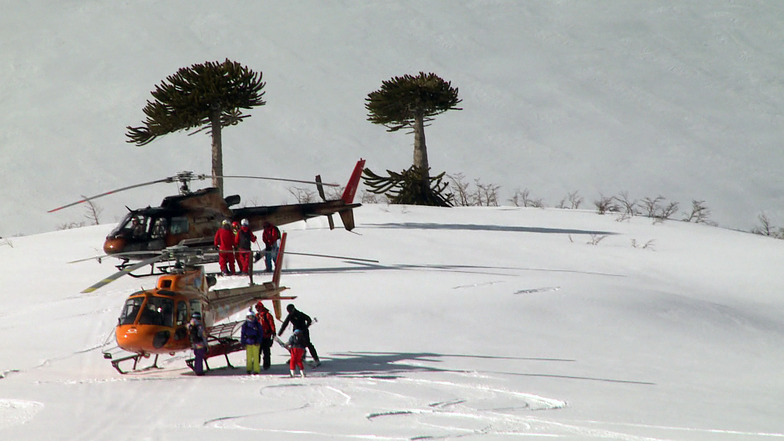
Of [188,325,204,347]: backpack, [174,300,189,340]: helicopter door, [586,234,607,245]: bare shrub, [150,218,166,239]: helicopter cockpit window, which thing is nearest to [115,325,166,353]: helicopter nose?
[174,300,189,340]: helicopter door

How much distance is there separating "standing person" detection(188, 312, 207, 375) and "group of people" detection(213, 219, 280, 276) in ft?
6.48

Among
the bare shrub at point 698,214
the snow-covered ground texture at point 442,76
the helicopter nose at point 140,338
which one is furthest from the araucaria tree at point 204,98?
the snow-covered ground texture at point 442,76

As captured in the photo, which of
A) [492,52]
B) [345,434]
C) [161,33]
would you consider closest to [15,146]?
[161,33]

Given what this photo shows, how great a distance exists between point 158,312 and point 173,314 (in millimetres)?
222

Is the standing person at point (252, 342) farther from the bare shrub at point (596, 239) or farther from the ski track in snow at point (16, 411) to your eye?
the bare shrub at point (596, 239)

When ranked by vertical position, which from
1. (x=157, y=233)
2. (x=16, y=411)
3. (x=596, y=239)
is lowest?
(x=16, y=411)

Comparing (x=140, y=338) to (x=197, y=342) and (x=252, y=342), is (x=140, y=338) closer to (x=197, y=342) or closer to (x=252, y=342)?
(x=197, y=342)

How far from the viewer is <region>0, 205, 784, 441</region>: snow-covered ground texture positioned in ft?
30.5

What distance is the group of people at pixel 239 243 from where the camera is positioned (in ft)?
52.9

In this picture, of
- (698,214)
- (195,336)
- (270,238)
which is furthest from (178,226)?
(698,214)

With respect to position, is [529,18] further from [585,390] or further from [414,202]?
[585,390]

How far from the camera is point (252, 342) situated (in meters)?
12.6

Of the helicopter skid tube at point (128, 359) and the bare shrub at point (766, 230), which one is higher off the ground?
the bare shrub at point (766, 230)

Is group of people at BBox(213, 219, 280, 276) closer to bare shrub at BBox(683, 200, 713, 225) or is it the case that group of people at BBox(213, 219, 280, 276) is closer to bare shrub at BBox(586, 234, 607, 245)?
bare shrub at BBox(586, 234, 607, 245)
